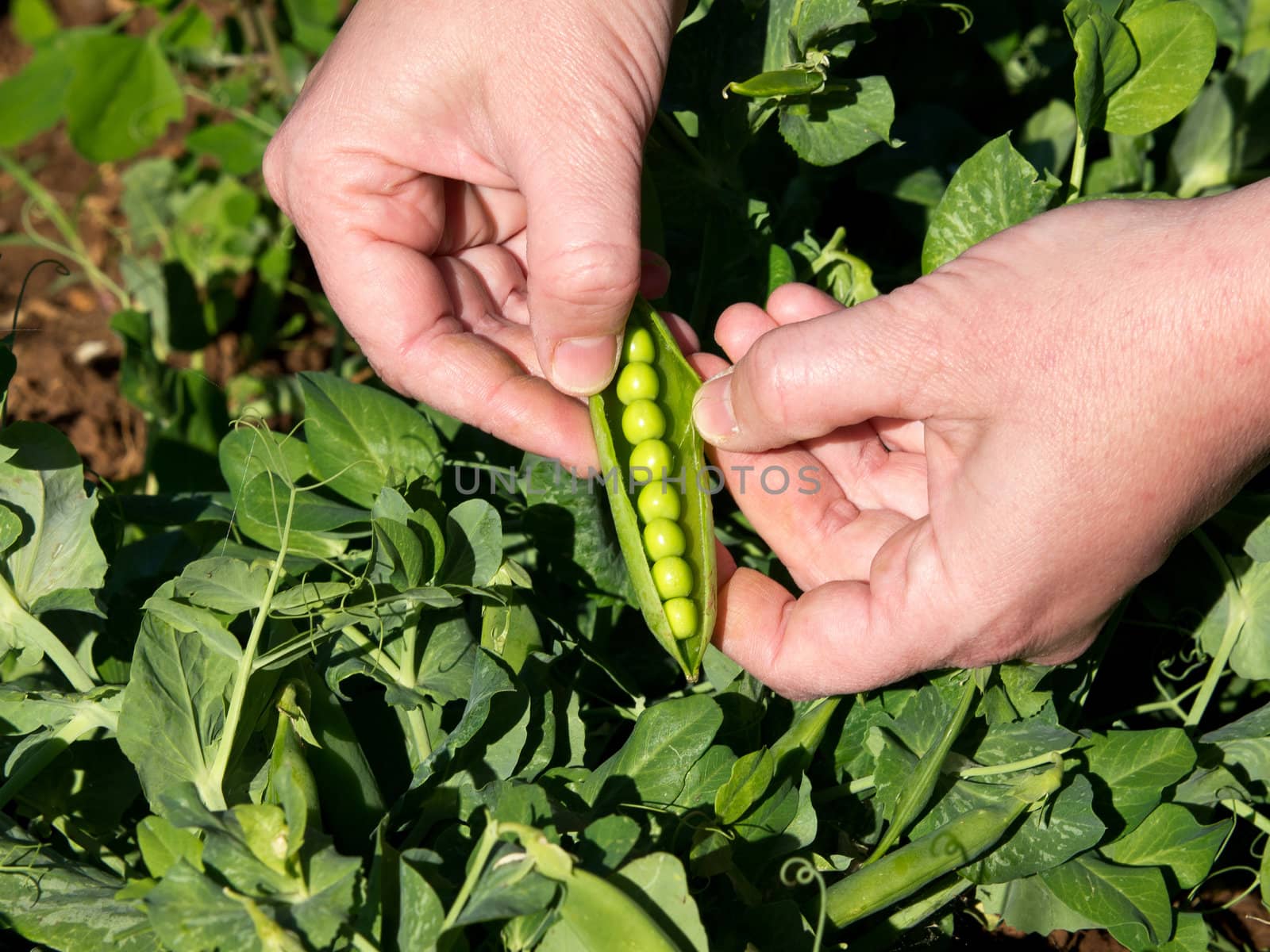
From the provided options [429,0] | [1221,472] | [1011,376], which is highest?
[429,0]

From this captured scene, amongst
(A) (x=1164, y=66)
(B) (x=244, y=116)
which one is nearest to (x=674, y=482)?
(A) (x=1164, y=66)

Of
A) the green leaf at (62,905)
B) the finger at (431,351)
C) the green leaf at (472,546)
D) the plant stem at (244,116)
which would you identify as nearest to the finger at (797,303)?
the finger at (431,351)

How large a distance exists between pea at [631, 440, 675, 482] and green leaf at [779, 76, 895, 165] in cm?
62

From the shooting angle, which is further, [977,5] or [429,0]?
[977,5]

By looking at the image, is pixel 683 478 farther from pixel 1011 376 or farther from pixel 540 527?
pixel 1011 376

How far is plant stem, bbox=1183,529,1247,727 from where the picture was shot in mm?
1810

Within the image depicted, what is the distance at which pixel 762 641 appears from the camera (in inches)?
66.9

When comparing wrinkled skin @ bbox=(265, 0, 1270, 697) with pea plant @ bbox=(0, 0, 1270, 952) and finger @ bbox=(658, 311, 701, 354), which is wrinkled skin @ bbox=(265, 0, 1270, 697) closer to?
finger @ bbox=(658, 311, 701, 354)

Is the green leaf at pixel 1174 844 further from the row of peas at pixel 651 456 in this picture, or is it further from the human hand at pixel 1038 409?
the row of peas at pixel 651 456

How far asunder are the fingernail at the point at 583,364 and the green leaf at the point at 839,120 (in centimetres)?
58

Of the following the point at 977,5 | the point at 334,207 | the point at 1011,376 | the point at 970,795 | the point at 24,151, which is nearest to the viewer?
the point at 1011,376

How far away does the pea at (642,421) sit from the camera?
1887 millimetres

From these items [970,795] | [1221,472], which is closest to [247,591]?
[970,795]

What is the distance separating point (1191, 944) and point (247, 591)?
1.45m
